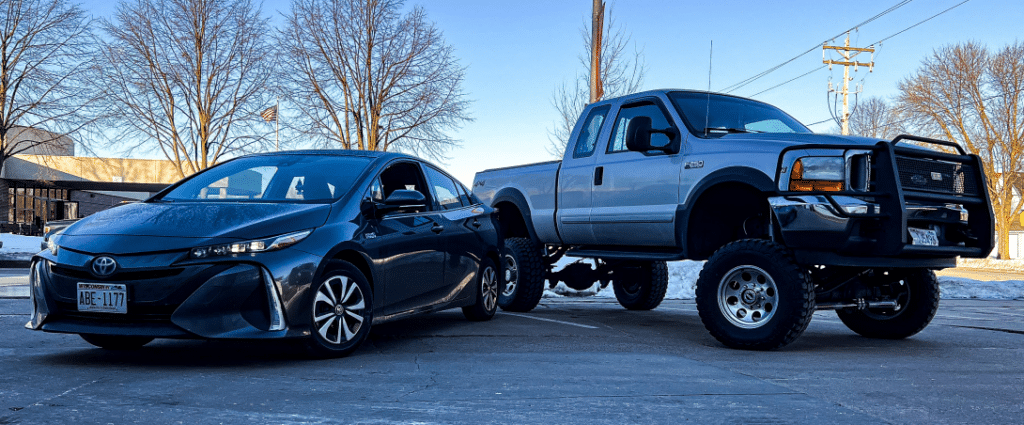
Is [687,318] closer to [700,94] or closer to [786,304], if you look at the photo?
[700,94]

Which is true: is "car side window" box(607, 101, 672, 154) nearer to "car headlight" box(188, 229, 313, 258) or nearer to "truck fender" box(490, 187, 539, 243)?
"truck fender" box(490, 187, 539, 243)

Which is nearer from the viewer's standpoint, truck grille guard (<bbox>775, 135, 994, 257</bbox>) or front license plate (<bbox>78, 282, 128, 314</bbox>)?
front license plate (<bbox>78, 282, 128, 314</bbox>)

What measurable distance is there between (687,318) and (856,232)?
140 inches

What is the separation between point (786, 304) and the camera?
6277 millimetres

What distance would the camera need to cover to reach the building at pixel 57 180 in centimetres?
4600

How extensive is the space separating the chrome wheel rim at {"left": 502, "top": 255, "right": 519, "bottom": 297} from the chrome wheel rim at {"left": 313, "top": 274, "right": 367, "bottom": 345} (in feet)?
12.5

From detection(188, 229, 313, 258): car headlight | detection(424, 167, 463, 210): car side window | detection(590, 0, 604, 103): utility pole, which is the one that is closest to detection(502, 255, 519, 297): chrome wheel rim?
detection(424, 167, 463, 210): car side window

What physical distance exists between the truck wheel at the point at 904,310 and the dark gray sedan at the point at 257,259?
371 centimetres

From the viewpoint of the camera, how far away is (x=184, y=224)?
A: 17.5 ft

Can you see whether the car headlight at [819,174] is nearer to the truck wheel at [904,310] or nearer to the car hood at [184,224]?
the truck wheel at [904,310]

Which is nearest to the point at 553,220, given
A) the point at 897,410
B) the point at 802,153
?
the point at 802,153

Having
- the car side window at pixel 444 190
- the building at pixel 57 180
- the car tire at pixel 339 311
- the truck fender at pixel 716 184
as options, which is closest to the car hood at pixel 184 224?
the car tire at pixel 339 311

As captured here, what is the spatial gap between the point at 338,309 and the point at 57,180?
46.9m

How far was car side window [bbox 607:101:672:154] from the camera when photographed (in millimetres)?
7805
